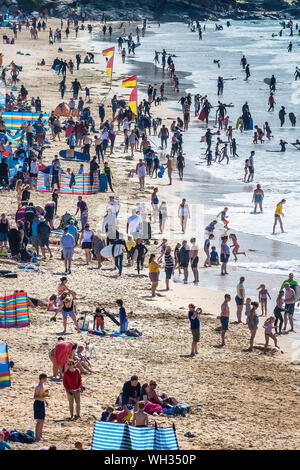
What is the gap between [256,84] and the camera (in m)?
57.2

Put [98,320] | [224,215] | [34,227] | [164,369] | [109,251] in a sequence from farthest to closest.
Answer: [224,215]
[34,227]
[109,251]
[98,320]
[164,369]

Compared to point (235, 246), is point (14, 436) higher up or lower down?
higher up

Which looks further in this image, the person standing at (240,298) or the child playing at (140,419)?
the person standing at (240,298)

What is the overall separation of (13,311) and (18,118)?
1952 cm

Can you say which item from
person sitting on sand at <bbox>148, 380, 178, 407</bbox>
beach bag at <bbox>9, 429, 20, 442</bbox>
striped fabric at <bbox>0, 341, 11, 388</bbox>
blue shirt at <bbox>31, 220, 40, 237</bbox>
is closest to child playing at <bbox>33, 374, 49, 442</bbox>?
beach bag at <bbox>9, 429, 20, 442</bbox>

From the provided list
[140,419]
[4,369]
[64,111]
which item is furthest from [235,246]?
[64,111]

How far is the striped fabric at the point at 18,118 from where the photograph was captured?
1422 inches

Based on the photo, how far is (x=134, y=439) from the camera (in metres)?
11.7

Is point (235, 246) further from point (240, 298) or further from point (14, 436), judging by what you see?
point (14, 436)

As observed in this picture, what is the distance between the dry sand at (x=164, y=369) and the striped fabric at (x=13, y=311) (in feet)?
0.54

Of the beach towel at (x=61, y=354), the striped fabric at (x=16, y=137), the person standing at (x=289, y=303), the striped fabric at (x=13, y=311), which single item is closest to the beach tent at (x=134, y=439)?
the beach towel at (x=61, y=354)

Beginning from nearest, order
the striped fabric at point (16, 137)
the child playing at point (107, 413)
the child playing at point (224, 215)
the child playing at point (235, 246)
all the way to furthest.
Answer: the child playing at point (107, 413), the child playing at point (235, 246), the child playing at point (224, 215), the striped fabric at point (16, 137)

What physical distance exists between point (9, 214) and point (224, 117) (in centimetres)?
2121

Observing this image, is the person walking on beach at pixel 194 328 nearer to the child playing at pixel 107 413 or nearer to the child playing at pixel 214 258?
the child playing at pixel 107 413
